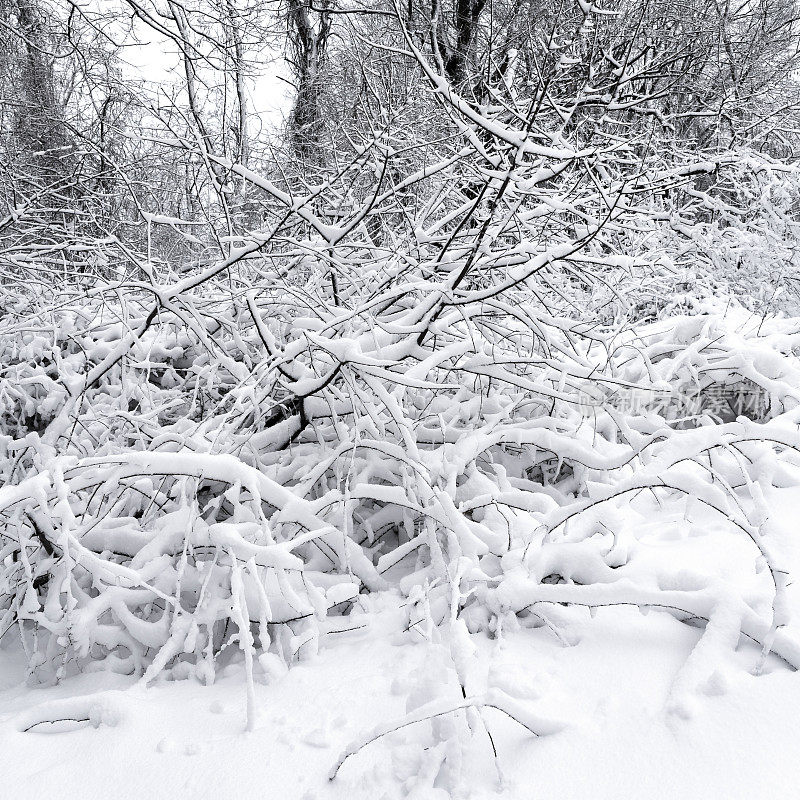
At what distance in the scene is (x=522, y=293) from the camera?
310 cm

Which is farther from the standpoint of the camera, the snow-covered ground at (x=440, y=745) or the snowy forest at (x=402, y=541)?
the snowy forest at (x=402, y=541)

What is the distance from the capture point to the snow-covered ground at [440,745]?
1.21 m

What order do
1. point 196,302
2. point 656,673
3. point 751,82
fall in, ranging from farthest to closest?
point 751,82
point 196,302
point 656,673

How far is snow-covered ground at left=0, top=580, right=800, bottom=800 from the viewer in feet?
3.96

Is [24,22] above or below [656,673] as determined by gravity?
above

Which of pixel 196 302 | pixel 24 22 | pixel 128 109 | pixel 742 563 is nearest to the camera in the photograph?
pixel 742 563

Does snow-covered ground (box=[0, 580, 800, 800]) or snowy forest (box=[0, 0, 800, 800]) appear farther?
A: snowy forest (box=[0, 0, 800, 800])

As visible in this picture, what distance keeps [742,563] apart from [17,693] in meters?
2.05

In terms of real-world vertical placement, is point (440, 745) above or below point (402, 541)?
above

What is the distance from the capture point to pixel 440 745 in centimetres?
130

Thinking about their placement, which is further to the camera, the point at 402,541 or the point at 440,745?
the point at 402,541

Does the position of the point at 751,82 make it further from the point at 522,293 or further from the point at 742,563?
the point at 742,563

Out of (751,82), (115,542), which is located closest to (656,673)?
(115,542)

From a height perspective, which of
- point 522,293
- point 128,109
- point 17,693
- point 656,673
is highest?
point 128,109
